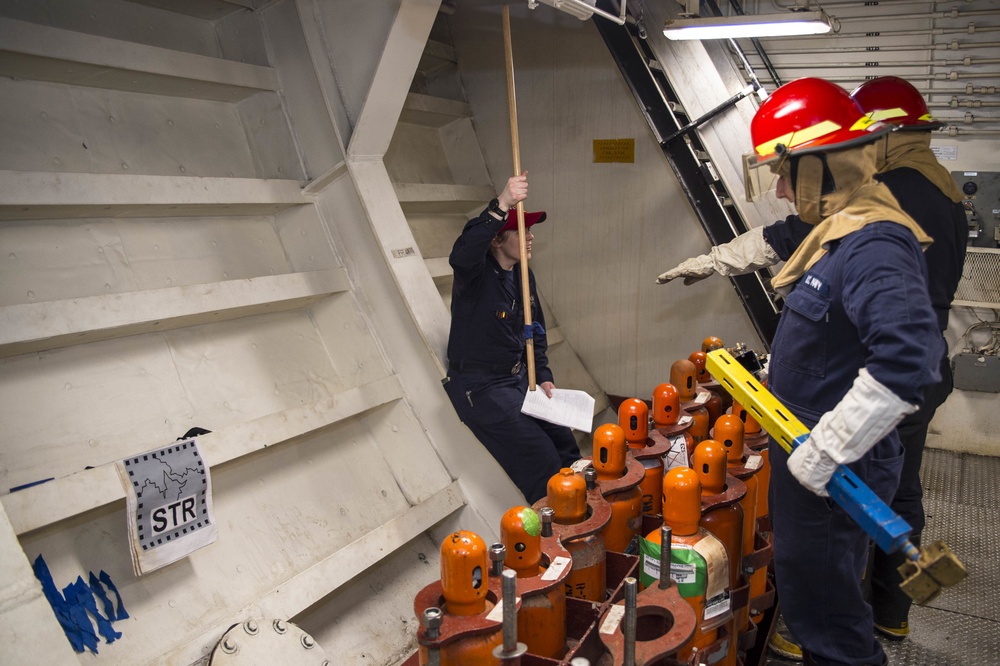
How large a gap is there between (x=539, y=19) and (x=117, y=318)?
331 centimetres

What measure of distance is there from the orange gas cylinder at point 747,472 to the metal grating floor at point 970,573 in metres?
0.37

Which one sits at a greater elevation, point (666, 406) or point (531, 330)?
point (531, 330)

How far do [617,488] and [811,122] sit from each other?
4.15 feet

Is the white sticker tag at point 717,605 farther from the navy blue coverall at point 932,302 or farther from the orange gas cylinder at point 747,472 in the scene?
the navy blue coverall at point 932,302

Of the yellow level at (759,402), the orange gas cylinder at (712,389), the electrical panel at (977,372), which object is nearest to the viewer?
the yellow level at (759,402)

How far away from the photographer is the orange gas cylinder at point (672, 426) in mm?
2986

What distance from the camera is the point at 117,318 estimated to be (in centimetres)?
251

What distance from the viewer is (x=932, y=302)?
8.96ft

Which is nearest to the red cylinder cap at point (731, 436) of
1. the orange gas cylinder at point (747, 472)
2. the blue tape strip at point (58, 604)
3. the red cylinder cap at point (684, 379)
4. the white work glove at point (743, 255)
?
the orange gas cylinder at point (747, 472)

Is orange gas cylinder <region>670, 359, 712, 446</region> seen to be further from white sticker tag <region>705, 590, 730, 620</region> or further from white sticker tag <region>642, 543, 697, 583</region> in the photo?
white sticker tag <region>642, 543, 697, 583</region>

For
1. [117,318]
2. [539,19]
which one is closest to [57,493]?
[117,318]

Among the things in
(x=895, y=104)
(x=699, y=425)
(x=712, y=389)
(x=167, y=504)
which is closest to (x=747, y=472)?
(x=699, y=425)

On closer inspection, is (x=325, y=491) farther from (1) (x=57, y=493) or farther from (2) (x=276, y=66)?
(2) (x=276, y=66)

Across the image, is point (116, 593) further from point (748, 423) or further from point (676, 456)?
point (748, 423)
